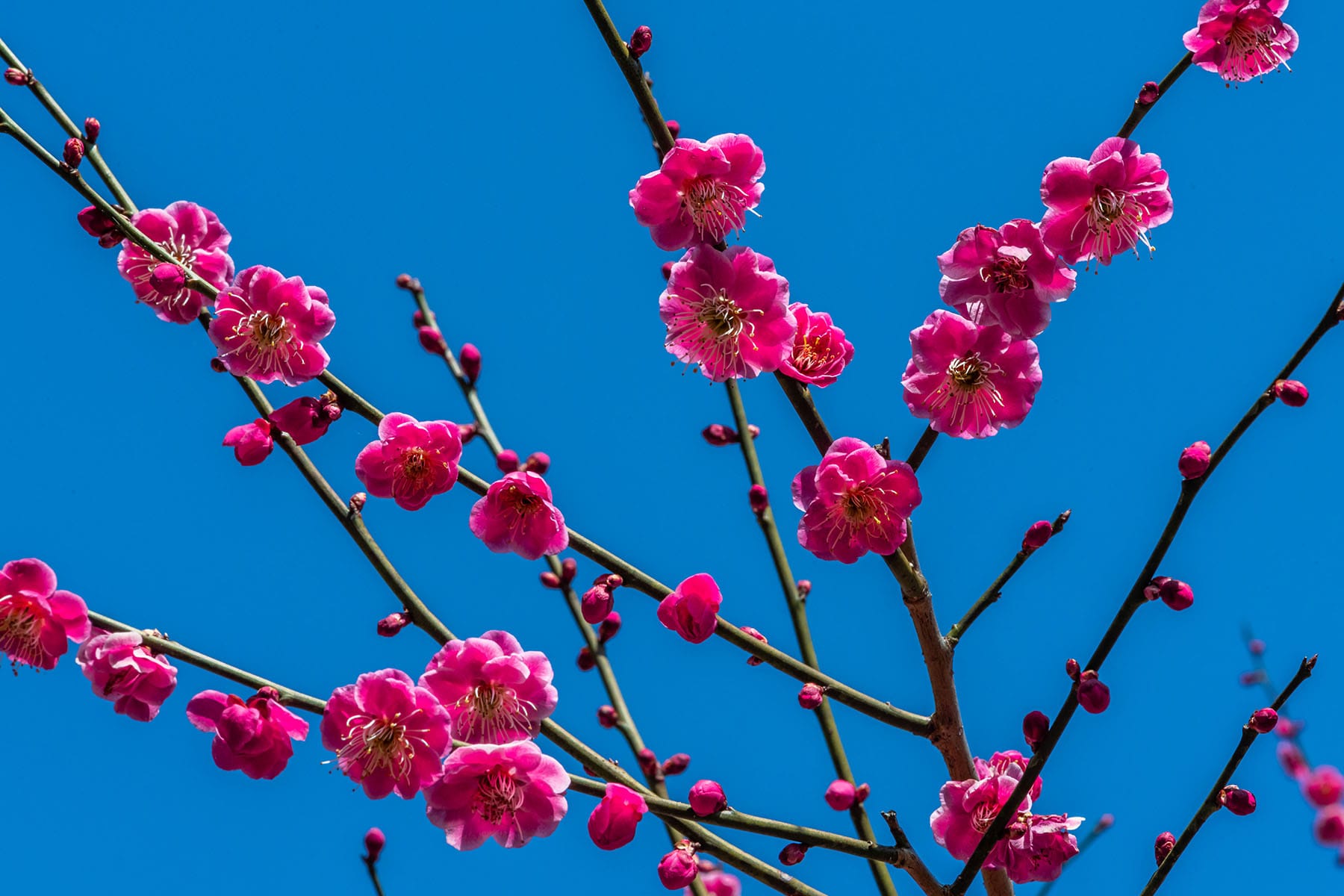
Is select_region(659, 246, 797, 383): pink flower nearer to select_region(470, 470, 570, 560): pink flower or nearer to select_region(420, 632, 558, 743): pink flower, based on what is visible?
select_region(470, 470, 570, 560): pink flower

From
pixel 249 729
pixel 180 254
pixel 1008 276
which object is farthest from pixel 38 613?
pixel 1008 276

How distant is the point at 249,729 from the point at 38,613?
0.62 metres

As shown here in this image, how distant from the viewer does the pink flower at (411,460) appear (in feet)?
8.27

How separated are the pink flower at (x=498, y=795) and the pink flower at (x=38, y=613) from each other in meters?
0.91

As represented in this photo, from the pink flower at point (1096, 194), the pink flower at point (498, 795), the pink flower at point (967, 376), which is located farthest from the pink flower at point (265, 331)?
the pink flower at point (1096, 194)

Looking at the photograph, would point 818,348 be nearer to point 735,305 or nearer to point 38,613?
point 735,305

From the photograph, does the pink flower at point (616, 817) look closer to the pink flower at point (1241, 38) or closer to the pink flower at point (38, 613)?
the pink flower at point (38, 613)

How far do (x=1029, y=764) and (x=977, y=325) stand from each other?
955 millimetres

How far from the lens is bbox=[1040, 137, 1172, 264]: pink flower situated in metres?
2.48

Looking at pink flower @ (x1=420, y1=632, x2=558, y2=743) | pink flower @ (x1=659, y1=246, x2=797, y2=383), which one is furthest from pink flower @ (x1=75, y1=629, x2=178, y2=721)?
pink flower @ (x1=659, y1=246, x2=797, y2=383)

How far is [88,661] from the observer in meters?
2.48

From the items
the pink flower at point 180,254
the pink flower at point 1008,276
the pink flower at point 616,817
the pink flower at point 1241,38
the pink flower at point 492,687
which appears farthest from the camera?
the pink flower at point 180,254

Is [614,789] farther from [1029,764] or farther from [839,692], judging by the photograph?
[1029,764]

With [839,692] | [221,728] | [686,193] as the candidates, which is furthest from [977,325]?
[221,728]
